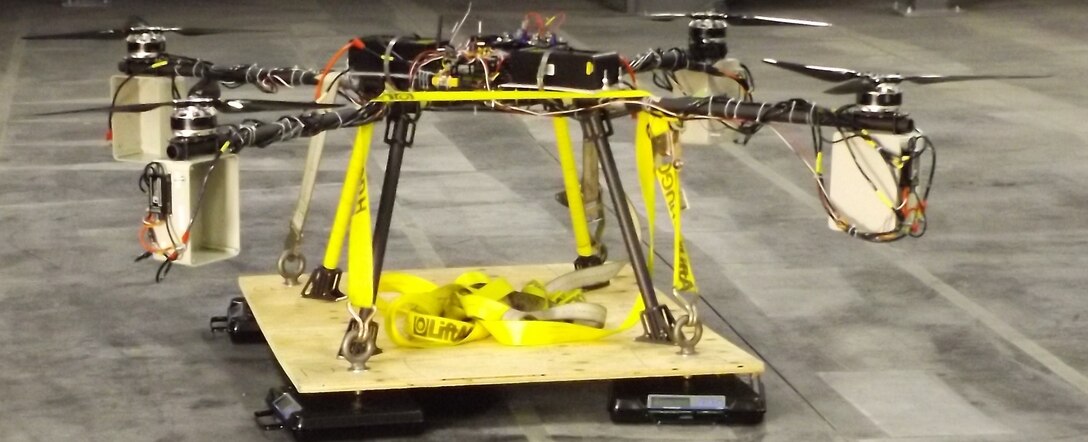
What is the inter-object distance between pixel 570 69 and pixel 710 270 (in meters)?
2.81

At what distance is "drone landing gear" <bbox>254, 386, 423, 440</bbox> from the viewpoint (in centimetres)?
556

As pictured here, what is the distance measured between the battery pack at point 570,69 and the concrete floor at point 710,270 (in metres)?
1.25

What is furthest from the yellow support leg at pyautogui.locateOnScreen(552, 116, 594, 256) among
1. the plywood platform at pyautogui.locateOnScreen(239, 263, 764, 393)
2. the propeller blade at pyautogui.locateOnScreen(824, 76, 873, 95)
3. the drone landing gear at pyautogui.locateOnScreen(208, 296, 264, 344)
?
the propeller blade at pyautogui.locateOnScreen(824, 76, 873, 95)

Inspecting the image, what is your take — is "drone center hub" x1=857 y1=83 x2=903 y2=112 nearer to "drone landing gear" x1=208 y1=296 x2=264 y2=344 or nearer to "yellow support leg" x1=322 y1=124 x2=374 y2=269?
"yellow support leg" x1=322 y1=124 x2=374 y2=269

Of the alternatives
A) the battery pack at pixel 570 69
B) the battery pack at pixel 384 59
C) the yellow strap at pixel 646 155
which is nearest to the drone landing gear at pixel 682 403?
the yellow strap at pixel 646 155

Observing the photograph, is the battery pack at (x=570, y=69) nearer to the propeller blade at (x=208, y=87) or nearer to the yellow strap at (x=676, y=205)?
the yellow strap at (x=676, y=205)

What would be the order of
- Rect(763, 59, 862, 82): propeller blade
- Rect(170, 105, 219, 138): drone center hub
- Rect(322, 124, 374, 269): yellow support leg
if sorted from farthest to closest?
Rect(322, 124, 374, 269): yellow support leg, Rect(763, 59, 862, 82): propeller blade, Rect(170, 105, 219, 138): drone center hub

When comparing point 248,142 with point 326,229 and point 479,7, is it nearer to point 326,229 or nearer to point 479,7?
point 326,229

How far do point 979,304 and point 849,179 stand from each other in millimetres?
2589

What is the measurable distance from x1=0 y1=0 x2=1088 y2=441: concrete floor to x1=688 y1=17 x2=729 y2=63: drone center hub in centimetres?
131

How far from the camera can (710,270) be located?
8.27 m

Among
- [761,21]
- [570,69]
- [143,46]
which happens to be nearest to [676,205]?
[570,69]

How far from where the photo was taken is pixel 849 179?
5363mm

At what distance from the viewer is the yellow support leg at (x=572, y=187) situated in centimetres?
677
